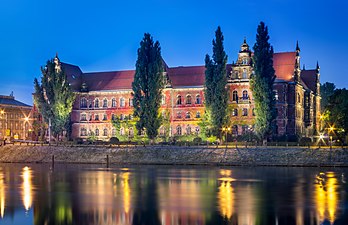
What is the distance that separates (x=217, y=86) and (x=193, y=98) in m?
18.1

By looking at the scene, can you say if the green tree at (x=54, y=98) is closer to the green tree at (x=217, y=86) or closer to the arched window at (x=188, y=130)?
the arched window at (x=188, y=130)

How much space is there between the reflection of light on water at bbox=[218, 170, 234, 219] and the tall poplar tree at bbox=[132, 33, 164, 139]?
34.3 metres

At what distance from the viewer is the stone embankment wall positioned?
75.8 meters

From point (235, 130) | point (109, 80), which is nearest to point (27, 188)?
point (235, 130)

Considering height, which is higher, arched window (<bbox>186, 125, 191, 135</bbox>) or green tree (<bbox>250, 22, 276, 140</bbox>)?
green tree (<bbox>250, 22, 276, 140</bbox>)

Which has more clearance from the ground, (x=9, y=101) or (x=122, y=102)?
(x=9, y=101)

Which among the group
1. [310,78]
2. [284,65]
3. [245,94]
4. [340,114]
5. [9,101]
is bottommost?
[340,114]

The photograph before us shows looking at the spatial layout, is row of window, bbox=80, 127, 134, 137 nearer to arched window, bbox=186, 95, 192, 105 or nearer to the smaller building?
arched window, bbox=186, 95, 192, 105

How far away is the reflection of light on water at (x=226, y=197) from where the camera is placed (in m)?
38.4

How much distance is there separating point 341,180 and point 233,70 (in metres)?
50.0

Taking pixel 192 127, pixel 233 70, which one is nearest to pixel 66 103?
pixel 192 127

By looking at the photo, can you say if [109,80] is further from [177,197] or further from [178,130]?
[177,197]

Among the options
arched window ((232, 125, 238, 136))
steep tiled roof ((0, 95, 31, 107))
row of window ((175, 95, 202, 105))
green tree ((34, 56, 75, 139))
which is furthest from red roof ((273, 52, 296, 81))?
steep tiled roof ((0, 95, 31, 107))

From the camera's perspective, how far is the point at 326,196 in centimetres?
4538
